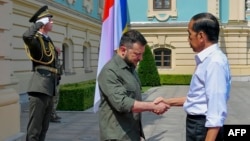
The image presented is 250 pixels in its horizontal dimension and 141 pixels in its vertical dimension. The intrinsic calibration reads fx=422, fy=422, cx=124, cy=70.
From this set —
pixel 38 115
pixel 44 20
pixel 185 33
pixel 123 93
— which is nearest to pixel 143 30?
pixel 185 33

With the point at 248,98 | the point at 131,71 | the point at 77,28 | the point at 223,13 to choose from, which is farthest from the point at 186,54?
the point at 131,71

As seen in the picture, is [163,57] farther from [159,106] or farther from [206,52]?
[206,52]

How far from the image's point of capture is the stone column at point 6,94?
583cm

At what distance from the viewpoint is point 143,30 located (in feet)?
90.9

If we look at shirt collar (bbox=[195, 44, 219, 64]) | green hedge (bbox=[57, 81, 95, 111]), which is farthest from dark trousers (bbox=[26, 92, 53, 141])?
green hedge (bbox=[57, 81, 95, 111])

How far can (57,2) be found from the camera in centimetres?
1648

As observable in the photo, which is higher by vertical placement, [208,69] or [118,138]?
[208,69]

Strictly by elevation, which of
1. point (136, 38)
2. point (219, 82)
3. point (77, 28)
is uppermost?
point (77, 28)

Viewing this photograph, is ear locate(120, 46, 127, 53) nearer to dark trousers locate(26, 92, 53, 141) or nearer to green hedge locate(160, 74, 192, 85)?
dark trousers locate(26, 92, 53, 141)

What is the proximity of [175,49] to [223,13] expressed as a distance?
13.2 feet

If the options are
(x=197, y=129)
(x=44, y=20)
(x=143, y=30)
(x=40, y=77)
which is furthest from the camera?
(x=143, y=30)

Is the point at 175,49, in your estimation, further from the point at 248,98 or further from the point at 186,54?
the point at 248,98

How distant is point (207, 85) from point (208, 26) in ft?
1.47

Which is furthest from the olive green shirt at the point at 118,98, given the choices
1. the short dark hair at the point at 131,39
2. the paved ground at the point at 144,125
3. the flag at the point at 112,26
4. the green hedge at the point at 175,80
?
the green hedge at the point at 175,80
